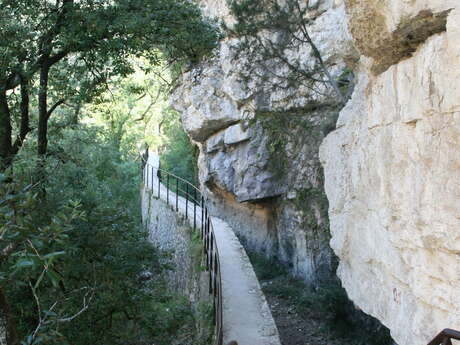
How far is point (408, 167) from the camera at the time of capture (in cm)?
446

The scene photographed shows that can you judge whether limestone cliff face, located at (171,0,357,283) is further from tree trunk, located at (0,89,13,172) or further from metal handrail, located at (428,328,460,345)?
metal handrail, located at (428,328,460,345)

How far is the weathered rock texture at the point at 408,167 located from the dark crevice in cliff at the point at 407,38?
11mm

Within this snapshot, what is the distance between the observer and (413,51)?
4.59 metres

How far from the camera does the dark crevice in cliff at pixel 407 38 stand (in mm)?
3959

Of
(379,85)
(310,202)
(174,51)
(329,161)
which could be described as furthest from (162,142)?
(379,85)

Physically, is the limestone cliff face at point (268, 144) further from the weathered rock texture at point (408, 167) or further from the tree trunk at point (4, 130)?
the weathered rock texture at point (408, 167)

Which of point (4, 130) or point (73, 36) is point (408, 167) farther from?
point (4, 130)

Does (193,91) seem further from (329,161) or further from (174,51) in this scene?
(329,161)

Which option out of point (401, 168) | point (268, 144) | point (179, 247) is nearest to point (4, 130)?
point (401, 168)

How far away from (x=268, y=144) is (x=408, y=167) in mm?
11007

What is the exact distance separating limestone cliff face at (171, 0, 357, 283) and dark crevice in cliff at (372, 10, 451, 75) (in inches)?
239

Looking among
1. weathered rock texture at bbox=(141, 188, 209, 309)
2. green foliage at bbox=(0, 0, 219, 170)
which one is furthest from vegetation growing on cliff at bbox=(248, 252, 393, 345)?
green foliage at bbox=(0, 0, 219, 170)

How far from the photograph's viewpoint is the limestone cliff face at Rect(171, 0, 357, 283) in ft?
41.3

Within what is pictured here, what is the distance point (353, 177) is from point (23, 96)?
5455 millimetres
